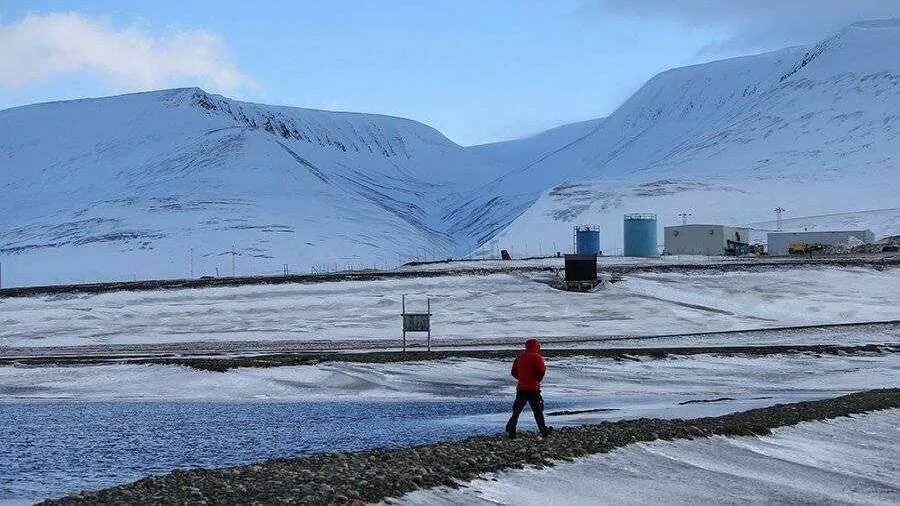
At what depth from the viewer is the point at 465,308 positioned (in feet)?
227

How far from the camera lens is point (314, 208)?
19575cm

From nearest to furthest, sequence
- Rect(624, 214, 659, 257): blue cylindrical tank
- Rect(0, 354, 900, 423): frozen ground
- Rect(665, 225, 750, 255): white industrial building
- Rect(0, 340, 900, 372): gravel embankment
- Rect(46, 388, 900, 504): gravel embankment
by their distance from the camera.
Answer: Rect(46, 388, 900, 504): gravel embankment → Rect(0, 354, 900, 423): frozen ground → Rect(0, 340, 900, 372): gravel embankment → Rect(624, 214, 659, 257): blue cylindrical tank → Rect(665, 225, 750, 255): white industrial building

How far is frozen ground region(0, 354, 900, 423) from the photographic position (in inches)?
1409

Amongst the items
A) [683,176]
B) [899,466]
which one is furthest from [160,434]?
[683,176]

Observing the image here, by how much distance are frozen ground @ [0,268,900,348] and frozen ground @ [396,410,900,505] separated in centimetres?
3800

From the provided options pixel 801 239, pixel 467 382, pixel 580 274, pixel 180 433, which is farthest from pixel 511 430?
pixel 801 239

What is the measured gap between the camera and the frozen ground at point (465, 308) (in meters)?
63.8

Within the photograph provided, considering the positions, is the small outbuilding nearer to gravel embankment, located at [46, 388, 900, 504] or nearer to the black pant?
gravel embankment, located at [46, 388, 900, 504]

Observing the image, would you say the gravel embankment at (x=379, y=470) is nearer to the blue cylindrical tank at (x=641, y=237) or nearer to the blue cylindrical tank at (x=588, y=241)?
the blue cylindrical tank at (x=588, y=241)

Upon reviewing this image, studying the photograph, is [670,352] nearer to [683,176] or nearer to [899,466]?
[899,466]

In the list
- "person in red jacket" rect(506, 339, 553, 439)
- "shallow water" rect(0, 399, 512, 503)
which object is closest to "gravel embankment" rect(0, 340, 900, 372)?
"shallow water" rect(0, 399, 512, 503)

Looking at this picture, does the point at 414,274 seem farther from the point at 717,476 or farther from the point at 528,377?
the point at 717,476

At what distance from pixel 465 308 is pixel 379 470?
5286cm

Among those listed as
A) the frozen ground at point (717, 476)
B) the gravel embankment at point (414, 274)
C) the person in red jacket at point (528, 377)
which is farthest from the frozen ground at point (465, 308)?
the person in red jacket at point (528, 377)
